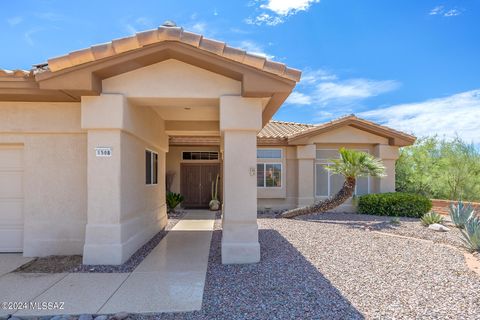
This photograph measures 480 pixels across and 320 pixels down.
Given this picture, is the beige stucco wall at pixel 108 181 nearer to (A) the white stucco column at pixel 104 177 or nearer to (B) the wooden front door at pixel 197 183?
(A) the white stucco column at pixel 104 177

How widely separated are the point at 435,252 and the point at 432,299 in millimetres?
3291

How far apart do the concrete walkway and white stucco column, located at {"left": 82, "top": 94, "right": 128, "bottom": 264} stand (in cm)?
70

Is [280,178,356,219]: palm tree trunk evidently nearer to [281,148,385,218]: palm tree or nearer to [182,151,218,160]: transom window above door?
[281,148,385,218]: palm tree

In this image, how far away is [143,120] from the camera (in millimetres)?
8266

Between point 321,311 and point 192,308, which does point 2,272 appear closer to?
point 192,308

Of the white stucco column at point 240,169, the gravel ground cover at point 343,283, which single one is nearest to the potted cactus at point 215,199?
the gravel ground cover at point 343,283

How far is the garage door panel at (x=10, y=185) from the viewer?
7648 millimetres


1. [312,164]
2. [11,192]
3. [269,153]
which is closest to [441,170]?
[312,164]

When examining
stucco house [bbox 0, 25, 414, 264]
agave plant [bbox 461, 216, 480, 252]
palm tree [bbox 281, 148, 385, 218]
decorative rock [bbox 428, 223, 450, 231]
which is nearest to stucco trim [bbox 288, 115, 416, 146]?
palm tree [bbox 281, 148, 385, 218]

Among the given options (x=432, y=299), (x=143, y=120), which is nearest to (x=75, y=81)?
(x=143, y=120)

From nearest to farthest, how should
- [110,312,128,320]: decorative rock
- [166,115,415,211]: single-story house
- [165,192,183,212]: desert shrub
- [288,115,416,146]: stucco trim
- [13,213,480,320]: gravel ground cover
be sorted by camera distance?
[110,312,128,320]: decorative rock → [13,213,480,320]: gravel ground cover → [288,115,416,146]: stucco trim → [166,115,415,211]: single-story house → [165,192,183,212]: desert shrub

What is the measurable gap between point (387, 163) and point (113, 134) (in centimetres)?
1334

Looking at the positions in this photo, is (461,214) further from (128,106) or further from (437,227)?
(128,106)

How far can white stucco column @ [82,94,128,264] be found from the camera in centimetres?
656
